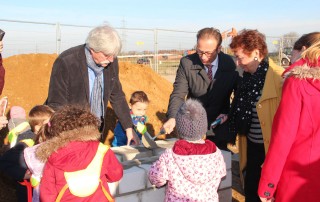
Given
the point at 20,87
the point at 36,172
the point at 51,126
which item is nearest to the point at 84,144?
the point at 51,126

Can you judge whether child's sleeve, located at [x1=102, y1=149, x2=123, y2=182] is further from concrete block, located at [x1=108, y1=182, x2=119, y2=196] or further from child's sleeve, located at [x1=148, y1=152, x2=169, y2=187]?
concrete block, located at [x1=108, y1=182, x2=119, y2=196]

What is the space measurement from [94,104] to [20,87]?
3861mm

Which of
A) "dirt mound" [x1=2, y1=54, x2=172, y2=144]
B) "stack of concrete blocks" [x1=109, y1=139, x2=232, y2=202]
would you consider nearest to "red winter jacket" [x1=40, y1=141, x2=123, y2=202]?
"stack of concrete blocks" [x1=109, y1=139, x2=232, y2=202]

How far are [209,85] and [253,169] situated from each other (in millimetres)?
956

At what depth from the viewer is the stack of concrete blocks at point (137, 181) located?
306cm

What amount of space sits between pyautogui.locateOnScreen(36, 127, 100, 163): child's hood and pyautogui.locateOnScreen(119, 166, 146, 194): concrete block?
0.80m

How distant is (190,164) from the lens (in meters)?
2.43

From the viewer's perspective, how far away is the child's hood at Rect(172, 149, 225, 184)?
95.5 inches

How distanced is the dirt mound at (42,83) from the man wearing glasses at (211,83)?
9.20 feet

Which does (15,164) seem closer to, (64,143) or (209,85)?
(64,143)

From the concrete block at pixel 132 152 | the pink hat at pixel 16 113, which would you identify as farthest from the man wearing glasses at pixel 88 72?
the pink hat at pixel 16 113

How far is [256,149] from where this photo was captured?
3217mm

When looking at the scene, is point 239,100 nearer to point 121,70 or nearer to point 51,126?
point 51,126

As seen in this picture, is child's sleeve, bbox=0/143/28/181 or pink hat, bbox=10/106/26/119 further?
pink hat, bbox=10/106/26/119
